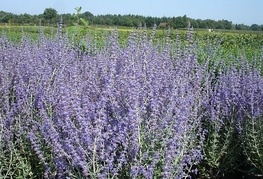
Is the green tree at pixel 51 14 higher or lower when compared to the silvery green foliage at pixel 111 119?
higher

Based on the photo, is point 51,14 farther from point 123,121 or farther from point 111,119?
point 123,121

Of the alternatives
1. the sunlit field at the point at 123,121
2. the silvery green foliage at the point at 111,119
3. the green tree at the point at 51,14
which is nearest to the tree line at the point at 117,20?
the green tree at the point at 51,14

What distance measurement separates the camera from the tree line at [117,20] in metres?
10.1

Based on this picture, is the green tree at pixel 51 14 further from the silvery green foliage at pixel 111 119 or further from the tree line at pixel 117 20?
the silvery green foliage at pixel 111 119

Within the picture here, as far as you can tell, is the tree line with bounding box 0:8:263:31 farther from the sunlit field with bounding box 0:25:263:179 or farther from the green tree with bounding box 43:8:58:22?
the sunlit field with bounding box 0:25:263:179

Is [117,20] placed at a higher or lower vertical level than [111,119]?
higher

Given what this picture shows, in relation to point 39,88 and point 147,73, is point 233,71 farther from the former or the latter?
point 39,88

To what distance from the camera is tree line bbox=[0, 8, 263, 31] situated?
10.1 metres

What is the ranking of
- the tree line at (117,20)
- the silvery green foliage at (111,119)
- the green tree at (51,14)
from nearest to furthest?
1. the silvery green foliage at (111,119)
2. the tree line at (117,20)
3. the green tree at (51,14)

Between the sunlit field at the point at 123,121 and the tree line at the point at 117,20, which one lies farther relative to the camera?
the tree line at the point at 117,20

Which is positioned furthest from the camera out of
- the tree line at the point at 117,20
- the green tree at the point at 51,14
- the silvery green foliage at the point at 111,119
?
the green tree at the point at 51,14

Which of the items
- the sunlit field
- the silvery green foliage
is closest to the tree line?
the sunlit field

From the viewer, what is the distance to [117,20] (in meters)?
15.5

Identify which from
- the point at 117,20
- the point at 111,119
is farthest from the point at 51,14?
the point at 111,119
